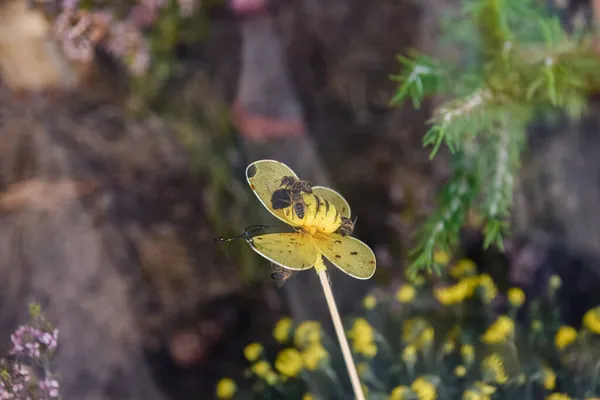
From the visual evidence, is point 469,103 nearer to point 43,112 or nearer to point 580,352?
point 580,352

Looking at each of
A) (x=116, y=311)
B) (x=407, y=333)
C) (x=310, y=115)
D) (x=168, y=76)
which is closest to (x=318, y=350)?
(x=407, y=333)

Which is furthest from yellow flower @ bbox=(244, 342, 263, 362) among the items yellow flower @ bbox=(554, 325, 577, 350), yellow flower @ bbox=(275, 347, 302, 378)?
yellow flower @ bbox=(554, 325, 577, 350)

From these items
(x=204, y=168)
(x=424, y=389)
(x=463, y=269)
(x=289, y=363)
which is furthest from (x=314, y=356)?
(x=204, y=168)

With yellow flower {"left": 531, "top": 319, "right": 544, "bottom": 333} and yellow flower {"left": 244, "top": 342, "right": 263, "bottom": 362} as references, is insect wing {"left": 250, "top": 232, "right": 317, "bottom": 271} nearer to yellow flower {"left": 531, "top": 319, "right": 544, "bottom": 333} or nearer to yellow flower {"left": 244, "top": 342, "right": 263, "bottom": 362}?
yellow flower {"left": 244, "top": 342, "right": 263, "bottom": 362}

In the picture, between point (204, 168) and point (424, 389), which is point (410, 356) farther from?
point (204, 168)

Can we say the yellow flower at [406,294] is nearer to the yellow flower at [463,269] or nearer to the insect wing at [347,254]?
the yellow flower at [463,269]

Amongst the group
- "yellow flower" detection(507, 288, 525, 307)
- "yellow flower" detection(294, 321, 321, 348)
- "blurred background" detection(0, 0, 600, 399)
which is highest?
"blurred background" detection(0, 0, 600, 399)
